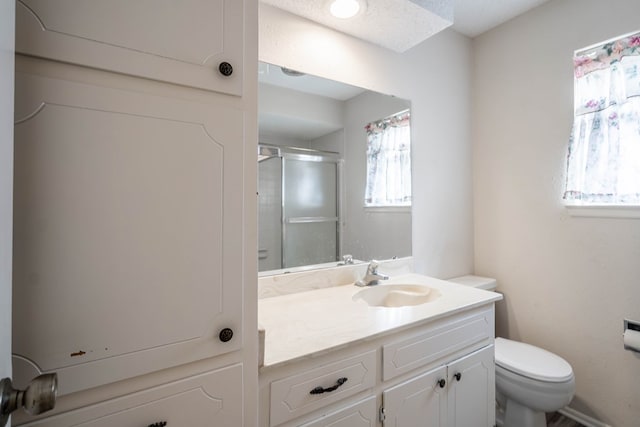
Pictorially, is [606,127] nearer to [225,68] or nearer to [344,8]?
[344,8]

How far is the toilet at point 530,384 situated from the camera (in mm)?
1392

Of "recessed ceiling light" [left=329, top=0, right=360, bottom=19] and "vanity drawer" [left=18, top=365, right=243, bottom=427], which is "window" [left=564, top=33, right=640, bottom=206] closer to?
"recessed ceiling light" [left=329, top=0, right=360, bottom=19]

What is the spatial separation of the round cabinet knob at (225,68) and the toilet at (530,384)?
Answer: 1.90 m

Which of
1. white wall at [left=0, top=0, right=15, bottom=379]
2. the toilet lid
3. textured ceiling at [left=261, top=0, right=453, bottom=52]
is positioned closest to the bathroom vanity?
the toilet lid

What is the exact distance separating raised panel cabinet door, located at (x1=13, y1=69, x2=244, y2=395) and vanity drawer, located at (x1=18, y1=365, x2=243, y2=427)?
6cm

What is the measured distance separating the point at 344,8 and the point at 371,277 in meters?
1.40

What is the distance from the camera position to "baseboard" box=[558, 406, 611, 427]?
63.5 inches

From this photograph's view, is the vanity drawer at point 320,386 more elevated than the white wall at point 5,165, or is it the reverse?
the white wall at point 5,165

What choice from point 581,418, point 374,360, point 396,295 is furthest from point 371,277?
point 581,418

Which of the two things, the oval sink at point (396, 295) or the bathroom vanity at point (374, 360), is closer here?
the bathroom vanity at point (374, 360)

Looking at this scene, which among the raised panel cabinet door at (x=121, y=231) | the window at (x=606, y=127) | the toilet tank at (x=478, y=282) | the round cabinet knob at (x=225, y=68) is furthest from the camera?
the toilet tank at (x=478, y=282)

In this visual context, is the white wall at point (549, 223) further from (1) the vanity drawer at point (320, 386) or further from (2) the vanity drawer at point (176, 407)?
(2) the vanity drawer at point (176, 407)

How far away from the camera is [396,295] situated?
5.11 feet

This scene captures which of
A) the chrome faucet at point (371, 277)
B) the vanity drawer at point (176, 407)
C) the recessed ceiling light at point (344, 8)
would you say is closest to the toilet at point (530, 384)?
the chrome faucet at point (371, 277)
